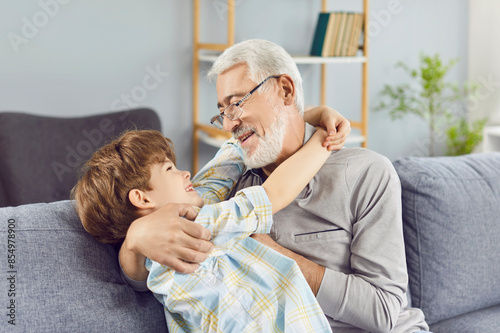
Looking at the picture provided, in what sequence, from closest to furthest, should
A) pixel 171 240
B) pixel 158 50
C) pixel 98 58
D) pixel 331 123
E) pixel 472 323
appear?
1. pixel 171 240
2. pixel 331 123
3. pixel 472 323
4. pixel 98 58
5. pixel 158 50

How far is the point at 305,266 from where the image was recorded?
1.28 m

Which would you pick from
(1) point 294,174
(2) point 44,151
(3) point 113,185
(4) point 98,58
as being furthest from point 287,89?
(4) point 98,58

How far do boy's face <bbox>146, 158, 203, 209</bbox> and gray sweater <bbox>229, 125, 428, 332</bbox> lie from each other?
0.27 metres

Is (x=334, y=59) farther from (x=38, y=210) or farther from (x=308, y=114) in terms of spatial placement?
(x=38, y=210)

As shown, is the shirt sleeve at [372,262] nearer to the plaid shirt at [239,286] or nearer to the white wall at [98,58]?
the plaid shirt at [239,286]

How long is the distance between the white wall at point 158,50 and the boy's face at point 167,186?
196 centimetres

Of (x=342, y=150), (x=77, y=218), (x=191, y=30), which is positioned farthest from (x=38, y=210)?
(x=191, y=30)

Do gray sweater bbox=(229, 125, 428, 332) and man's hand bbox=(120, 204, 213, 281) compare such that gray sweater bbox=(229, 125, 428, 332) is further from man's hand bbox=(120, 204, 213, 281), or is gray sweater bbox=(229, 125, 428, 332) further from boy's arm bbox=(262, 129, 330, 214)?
man's hand bbox=(120, 204, 213, 281)

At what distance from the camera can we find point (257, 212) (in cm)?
118

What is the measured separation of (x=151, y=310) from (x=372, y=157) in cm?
66

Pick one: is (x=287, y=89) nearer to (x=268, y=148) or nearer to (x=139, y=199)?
(x=268, y=148)

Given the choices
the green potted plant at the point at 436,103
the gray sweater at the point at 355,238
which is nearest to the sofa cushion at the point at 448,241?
the gray sweater at the point at 355,238

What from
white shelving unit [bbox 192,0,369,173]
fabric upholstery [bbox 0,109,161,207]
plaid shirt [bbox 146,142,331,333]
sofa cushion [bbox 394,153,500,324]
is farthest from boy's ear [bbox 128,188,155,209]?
white shelving unit [bbox 192,0,369,173]

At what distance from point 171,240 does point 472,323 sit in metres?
1.02
